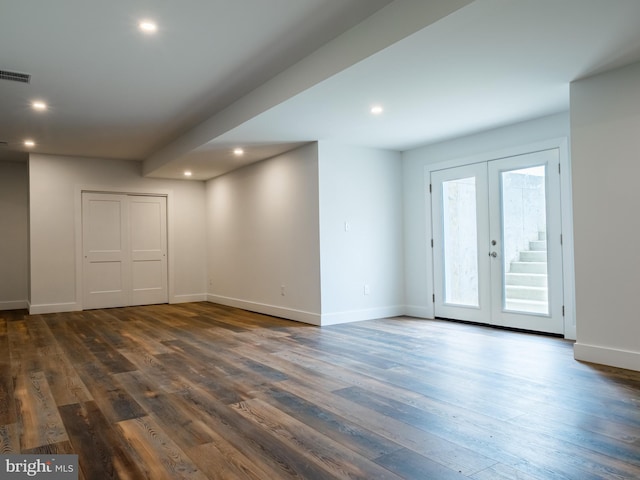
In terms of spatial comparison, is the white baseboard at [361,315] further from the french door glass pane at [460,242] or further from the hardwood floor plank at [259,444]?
the hardwood floor plank at [259,444]

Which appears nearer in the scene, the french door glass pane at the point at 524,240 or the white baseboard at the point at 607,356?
the white baseboard at the point at 607,356

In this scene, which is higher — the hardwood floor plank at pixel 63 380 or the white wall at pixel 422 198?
the white wall at pixel 422 198

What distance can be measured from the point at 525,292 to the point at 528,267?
11.3 inches

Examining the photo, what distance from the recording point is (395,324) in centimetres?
561

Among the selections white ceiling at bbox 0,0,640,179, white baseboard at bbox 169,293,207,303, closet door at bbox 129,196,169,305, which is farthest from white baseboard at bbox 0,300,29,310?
white ceiling at bbox 0,0,640,179

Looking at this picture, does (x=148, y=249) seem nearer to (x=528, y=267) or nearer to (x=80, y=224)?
(x=80, y=224)

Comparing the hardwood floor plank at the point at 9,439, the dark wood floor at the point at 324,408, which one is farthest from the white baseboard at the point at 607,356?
the hardwood floor plank at the point at 9,439

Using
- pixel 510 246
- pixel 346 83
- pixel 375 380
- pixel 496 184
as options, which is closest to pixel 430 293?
pixel 510 246

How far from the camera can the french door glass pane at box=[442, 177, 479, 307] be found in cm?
560

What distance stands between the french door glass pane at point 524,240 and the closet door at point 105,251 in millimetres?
6494

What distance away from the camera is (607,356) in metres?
3.53

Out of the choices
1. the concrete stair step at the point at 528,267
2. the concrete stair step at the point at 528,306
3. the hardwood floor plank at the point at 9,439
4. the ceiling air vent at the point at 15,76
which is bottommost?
the hardwood floor plank at the point at 9,439

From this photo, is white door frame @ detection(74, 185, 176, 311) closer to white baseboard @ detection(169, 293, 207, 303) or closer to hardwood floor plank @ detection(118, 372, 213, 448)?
white baseboard @ detection(169, 293, 207, 303)
